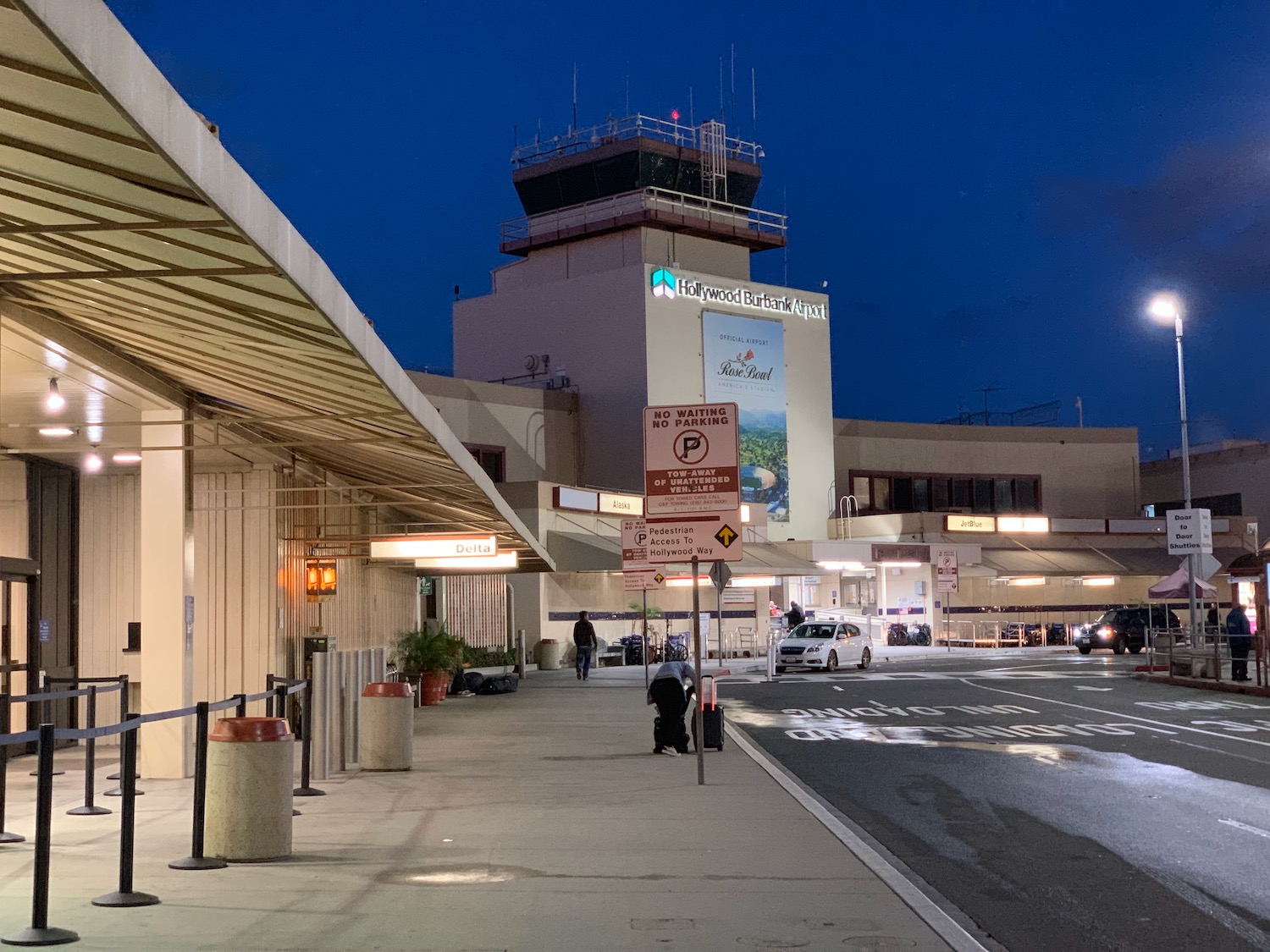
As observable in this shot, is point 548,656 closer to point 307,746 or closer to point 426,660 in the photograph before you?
point 426,660

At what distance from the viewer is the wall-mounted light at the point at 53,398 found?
13.1 meters

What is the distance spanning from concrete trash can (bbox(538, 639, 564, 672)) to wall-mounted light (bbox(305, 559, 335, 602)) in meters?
24.5

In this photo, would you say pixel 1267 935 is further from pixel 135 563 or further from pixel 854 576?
pixel 854 576

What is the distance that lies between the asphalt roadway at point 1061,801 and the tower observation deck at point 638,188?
3644cm

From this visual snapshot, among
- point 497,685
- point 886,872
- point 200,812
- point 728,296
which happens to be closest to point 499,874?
point 200,812

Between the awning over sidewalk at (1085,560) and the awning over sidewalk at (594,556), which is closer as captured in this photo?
the awning over sidewalk at (594,556)

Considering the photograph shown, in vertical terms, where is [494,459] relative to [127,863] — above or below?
above

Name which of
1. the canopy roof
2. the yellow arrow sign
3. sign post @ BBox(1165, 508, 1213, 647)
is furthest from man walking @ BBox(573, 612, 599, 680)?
the yellow arrow sign

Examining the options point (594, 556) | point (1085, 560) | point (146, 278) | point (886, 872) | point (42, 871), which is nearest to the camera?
point (42, 871)

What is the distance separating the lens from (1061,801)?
44.8ft

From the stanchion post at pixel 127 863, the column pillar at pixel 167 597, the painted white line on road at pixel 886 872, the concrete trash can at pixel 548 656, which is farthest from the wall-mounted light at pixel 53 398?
the concrete trash can at pixel 548 656

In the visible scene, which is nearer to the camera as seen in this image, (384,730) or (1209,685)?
(384,730)

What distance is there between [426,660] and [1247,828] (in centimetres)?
1921

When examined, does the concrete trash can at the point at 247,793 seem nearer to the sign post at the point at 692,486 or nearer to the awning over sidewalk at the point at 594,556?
the sign post at the point at 692,486
